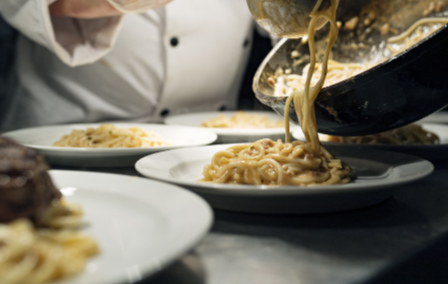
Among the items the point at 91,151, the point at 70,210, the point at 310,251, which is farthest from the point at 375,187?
the point at 91,151

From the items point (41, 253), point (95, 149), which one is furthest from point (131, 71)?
point (41, 253)

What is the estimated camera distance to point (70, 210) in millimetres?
1054

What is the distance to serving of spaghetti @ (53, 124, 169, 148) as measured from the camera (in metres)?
2.14

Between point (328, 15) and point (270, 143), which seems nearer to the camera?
point (328, 15)

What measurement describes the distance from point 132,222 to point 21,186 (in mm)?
244

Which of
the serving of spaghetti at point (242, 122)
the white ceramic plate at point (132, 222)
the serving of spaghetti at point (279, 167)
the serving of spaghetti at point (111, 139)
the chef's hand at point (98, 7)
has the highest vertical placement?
the chef's hand at point (98, 7)

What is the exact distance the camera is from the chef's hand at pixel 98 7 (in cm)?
217

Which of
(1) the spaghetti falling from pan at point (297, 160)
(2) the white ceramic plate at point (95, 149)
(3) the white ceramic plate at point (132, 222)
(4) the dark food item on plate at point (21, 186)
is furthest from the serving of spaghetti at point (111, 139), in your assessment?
(4) the dark food item on plate at point (21, 186)

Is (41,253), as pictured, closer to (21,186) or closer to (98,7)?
(21,186)

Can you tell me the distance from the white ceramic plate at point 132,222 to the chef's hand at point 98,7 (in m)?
1.08

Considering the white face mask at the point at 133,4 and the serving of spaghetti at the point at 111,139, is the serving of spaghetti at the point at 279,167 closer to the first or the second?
the serving of spaghetti at the point at 111,139

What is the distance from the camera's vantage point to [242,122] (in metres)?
2.90

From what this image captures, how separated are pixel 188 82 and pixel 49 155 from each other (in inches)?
73.1

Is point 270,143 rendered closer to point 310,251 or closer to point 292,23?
point 292,23
